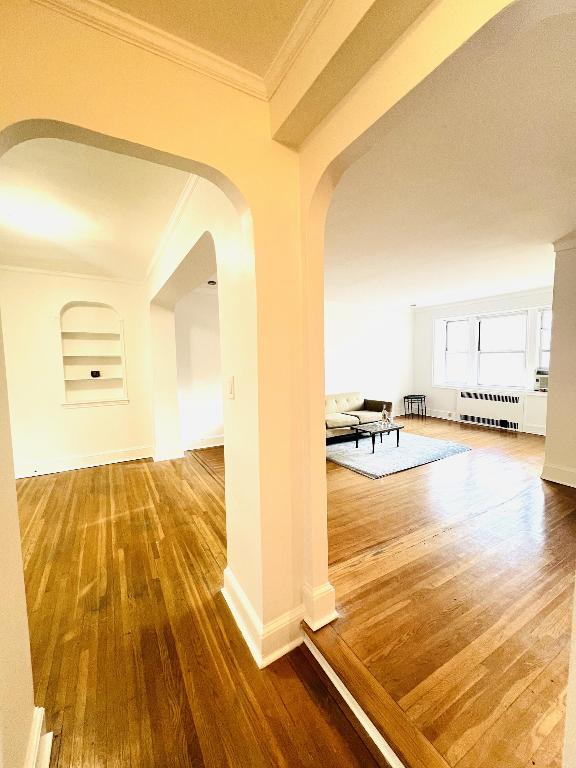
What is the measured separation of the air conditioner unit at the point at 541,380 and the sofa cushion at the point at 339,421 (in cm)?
345

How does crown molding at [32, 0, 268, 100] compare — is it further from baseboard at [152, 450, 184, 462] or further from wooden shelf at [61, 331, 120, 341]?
baseboard at [152, 450, 184, 462]

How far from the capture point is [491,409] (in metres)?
6.03

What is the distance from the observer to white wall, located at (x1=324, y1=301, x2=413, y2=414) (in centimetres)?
630

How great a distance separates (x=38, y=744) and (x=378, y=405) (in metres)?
5.47

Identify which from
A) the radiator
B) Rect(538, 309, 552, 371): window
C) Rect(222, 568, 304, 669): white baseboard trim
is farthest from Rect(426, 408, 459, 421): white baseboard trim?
Rect(222, 568, 304, 669): white baseboard trim

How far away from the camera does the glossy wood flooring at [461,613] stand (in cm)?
111

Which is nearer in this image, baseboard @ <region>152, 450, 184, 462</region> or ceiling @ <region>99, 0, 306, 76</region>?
ceiling @ <region>99, 0, 306, 76</region>

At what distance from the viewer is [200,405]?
5055 mm

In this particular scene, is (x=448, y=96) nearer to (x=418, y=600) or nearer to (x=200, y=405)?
(x=418, y=600)

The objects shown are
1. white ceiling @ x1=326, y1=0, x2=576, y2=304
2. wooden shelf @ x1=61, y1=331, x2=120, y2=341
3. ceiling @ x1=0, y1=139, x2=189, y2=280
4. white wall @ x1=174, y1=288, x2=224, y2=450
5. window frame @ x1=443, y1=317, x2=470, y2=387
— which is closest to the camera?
white ceiling @ x1=326, y1=0, x2=576, y2=304

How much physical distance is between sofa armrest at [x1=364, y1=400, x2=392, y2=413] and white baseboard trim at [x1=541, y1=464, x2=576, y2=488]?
99.6 inches

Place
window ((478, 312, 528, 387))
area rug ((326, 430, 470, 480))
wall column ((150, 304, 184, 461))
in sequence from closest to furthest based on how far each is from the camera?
area rug ((326, 430, 470, 480)) < wall column ((150, 304, 184, 461)) < window ((478, 312, 528, 387))

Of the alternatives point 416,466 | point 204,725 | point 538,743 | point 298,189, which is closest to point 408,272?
point 416,466

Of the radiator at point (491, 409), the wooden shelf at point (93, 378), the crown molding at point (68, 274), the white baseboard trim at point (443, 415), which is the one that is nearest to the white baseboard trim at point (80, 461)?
the wooden shelf at point (93, 378)
